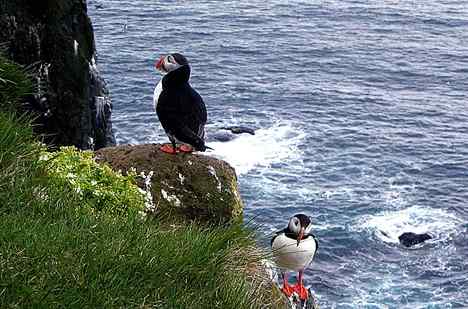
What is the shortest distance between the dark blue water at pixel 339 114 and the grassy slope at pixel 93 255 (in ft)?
89.7

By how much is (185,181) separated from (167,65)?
199 centimetres

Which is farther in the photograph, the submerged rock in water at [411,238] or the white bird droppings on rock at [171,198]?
the submerged rock in water at [411,238]

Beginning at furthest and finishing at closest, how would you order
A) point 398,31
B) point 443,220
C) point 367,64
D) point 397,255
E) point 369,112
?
point 398,31, point 367,64, point 369,112, point 443,220, point 397,255

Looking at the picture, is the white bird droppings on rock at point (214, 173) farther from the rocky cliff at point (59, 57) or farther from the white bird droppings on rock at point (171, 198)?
the rocky cliff at point (59, 57)

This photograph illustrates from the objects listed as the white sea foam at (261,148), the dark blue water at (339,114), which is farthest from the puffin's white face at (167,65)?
the white sea foam at (261,148)

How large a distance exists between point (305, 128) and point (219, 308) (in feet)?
182

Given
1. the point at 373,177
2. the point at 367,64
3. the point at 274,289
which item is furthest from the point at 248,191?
the point at 274,289

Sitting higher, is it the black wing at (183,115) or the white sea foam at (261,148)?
the black wing at (183,115)

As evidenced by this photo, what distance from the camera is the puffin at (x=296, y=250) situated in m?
13.8

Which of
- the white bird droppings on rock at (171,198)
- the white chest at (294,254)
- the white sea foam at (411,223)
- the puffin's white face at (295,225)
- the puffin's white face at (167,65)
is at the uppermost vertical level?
the puffin's white face at (167,65)

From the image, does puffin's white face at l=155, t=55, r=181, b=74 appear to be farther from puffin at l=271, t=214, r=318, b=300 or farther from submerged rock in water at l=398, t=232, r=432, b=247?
submerged rock in water at l=398, t=232, r=432, b=247

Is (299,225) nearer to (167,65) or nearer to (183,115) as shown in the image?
(183,115)

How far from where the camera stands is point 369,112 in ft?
220

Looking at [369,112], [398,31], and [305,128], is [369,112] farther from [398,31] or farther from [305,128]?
[398,31]
